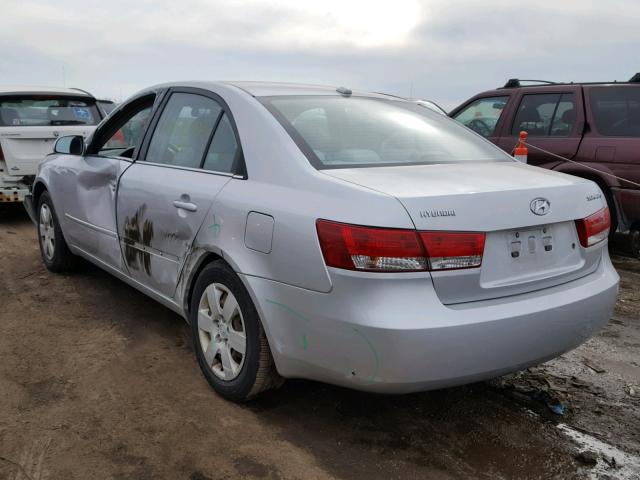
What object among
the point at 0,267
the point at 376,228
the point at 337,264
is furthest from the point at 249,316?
the point at 0,267

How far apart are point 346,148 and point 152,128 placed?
1.51 meters

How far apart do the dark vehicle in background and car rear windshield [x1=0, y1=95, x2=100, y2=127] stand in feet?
17.1

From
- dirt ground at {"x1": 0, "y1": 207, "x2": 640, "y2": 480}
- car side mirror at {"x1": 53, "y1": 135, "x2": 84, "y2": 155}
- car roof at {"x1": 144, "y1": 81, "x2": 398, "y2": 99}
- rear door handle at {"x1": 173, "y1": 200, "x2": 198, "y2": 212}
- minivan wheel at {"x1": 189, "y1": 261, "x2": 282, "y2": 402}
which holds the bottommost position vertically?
dirt ground at {"x1": 0, "y1": 207, "x2": 640, "y2": 480}

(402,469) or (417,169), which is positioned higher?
(417,169)

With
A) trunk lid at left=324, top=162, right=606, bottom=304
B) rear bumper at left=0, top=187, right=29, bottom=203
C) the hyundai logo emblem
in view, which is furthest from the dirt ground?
rear bumper at left=0, top=187, right=29, bottom=203

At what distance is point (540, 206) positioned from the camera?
262cm

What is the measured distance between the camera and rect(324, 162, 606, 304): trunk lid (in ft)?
7.93

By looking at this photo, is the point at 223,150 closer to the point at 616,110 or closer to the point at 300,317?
the point at 300,317

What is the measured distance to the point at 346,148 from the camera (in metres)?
2.99

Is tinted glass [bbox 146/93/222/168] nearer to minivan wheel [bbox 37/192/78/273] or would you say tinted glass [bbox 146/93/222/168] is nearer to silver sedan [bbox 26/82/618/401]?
silver sedan [bbox 26/82/618/401]

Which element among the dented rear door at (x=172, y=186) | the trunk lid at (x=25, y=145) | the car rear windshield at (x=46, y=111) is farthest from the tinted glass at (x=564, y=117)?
the car rear windshield at (x=46, y=111)

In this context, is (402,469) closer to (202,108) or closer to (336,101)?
(336,101)

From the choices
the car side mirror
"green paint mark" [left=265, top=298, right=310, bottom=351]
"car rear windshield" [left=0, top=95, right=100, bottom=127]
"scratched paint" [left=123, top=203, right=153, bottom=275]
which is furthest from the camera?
"car rear windshield" [left=0, top=95, right=100, bottom=127]

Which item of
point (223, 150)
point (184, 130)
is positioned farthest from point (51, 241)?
point (223, 150)
